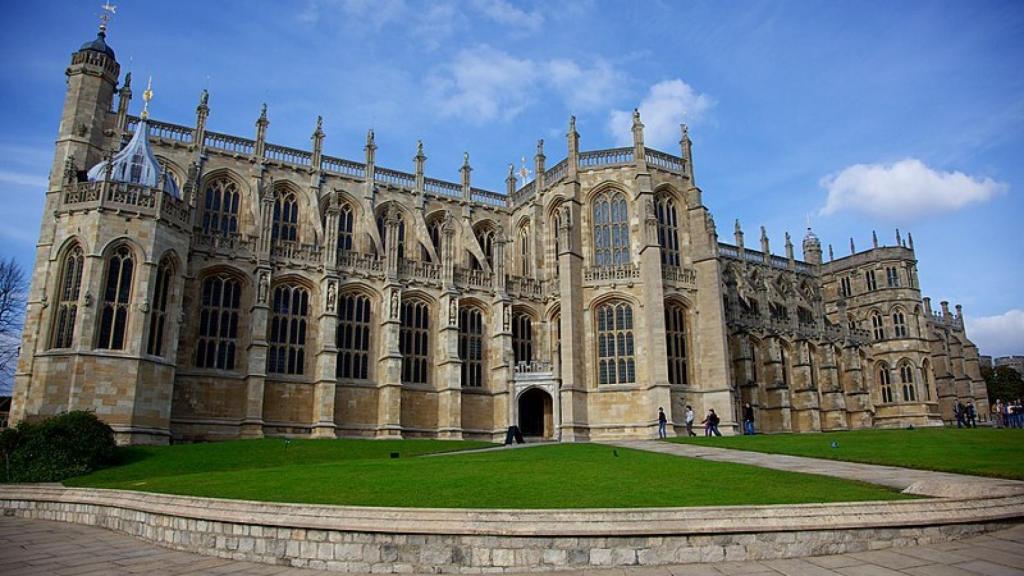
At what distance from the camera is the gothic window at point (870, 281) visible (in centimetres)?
6488

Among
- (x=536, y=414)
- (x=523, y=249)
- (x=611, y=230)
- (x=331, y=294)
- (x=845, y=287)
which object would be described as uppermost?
(x=845, y=287)

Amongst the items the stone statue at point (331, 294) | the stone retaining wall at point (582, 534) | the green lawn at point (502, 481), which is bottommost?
the stone retaining wall at point (582, 534)

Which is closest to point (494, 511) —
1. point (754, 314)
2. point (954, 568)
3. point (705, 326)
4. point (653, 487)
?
point (653, 487)

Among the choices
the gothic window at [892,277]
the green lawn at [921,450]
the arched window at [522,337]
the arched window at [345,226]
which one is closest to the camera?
the green lawn at [921,450]

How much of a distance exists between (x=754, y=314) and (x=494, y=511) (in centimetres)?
4318

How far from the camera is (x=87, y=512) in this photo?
16953 mm

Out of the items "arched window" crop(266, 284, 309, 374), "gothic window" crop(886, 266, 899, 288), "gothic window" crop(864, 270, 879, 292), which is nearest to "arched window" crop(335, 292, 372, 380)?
"arched window" crop(266, 284, 309, 374)

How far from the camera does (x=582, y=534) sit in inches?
420

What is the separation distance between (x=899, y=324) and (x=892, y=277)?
4.61 metres

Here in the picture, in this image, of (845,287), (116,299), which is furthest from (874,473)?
(845,287)

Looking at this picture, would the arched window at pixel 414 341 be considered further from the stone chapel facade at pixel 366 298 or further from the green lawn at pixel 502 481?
the green lawn at pixel 502 481

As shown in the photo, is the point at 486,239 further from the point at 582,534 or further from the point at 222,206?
the point at 582,534

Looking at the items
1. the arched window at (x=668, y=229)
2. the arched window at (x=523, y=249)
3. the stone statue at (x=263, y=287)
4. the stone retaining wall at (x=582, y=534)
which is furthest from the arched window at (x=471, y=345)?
the stone retaining wall at (x=582, y=534)

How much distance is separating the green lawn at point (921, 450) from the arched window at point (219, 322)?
22.5 meters
